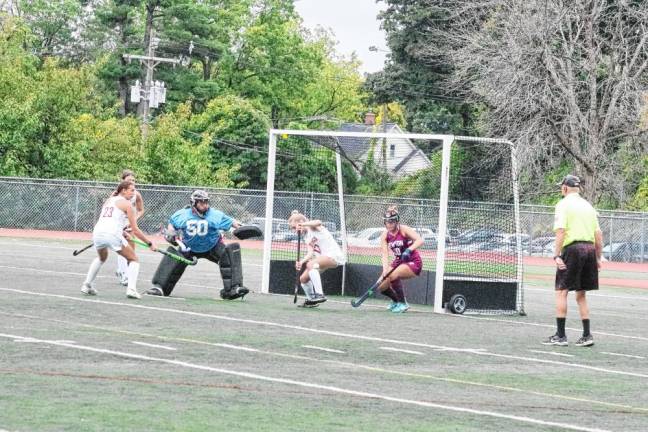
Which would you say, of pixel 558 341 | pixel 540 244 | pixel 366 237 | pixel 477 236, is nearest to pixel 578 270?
pixel 558 341

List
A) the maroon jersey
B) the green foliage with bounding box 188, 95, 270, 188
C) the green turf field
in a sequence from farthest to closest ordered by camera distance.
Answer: the green foliage with bounding box 188, 95, 270, 188, the maroon jersey, the green turf field

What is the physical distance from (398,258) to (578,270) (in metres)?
4.56

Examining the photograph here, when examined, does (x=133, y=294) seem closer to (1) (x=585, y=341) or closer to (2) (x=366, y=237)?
(2) (x=366, y=237)

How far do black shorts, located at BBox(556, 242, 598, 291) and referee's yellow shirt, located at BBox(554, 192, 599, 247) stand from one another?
0.08 metres

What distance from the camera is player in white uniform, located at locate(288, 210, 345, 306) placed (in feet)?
64.2

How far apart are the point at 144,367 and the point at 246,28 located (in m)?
75.9

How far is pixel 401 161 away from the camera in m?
22.8

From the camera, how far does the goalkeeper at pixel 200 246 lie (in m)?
20.0

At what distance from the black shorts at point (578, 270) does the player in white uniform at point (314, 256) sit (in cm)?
489

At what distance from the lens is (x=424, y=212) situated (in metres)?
21.6

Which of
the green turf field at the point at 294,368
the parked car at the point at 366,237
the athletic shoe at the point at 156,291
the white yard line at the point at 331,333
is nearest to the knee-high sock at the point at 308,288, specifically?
the green turf field at the point at 294,368

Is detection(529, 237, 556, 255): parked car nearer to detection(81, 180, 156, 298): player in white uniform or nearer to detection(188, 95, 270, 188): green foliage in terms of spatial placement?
detection(188, 95, 270, 188): green foliage

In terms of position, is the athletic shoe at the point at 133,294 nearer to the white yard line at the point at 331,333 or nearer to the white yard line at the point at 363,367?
the white yard line at the point at 331,333

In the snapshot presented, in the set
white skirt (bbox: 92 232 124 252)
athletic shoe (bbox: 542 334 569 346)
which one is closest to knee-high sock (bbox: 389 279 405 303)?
white skirt (bbox: 92 232 124 252)
